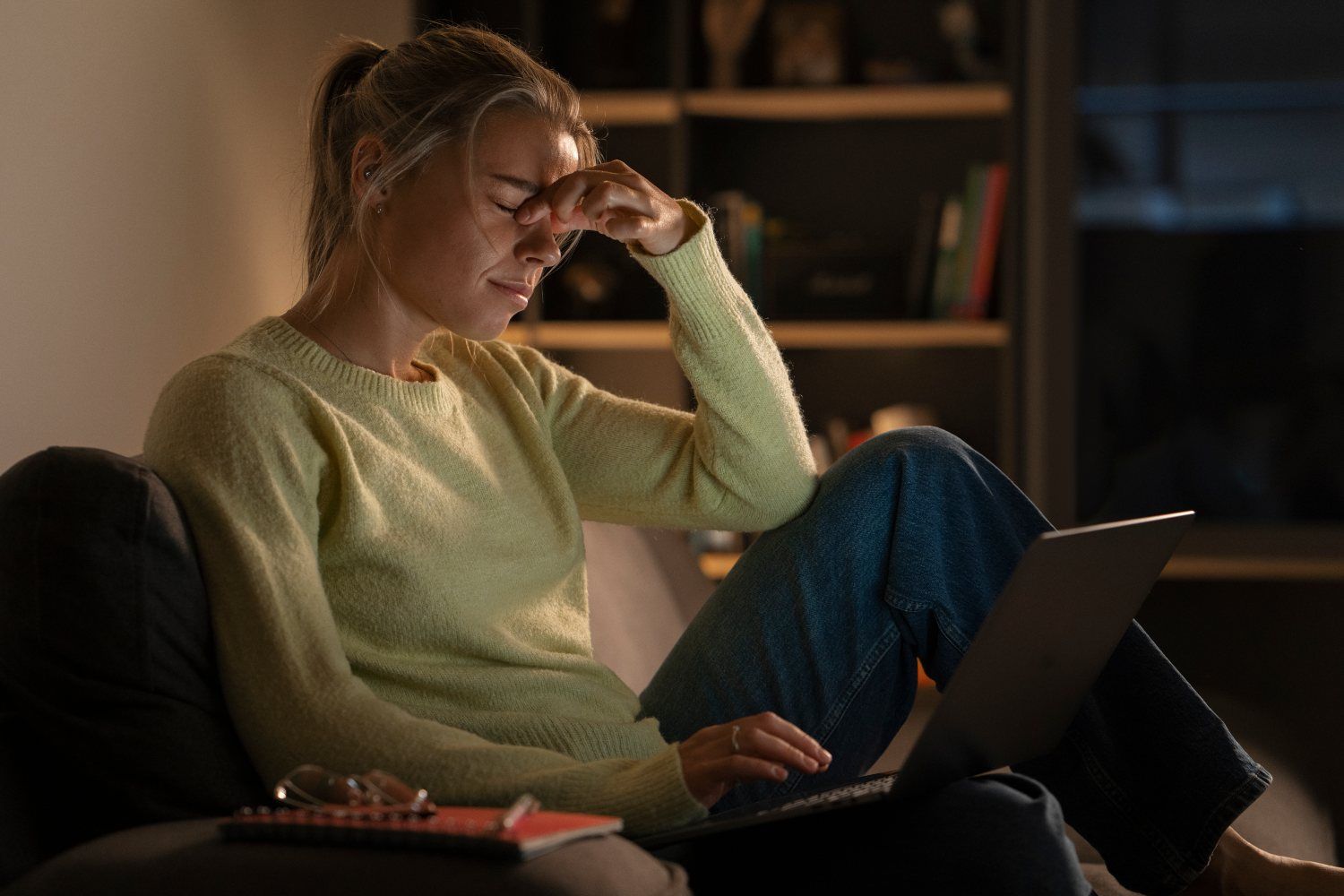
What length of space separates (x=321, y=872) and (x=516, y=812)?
12 cm

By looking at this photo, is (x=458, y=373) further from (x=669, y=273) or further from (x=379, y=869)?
(x=379, y=869)

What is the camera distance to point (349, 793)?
970 millimetres

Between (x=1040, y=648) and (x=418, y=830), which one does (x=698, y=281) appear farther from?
(x=418, y=830)

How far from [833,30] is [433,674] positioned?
2153 mm

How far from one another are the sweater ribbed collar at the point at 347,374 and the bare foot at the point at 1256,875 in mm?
830

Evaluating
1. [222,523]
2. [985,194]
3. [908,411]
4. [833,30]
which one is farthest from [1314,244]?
[222,523]

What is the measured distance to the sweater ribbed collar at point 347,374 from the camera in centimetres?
130

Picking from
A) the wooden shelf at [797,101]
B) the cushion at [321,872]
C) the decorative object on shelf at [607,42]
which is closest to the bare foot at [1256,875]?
the cushion at [321,872]

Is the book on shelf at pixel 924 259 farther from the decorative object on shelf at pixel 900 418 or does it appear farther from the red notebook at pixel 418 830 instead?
the red notebook at pixel 418 830

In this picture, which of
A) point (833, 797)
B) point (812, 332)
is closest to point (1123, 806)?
point (833, 797)

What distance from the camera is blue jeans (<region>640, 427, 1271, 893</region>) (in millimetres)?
Result: 1306

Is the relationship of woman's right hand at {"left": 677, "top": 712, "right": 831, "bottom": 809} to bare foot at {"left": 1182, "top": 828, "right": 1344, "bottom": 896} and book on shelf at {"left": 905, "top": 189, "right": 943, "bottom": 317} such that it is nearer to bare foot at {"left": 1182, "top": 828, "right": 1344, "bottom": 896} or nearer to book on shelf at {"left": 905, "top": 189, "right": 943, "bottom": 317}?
bare foot at {"left": 1182, "top": 828, "right": 1344, "bottom": 896}

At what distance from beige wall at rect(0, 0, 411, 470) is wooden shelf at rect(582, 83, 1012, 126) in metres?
0.76

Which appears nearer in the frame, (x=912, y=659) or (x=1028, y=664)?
(x=1028, y=664)
